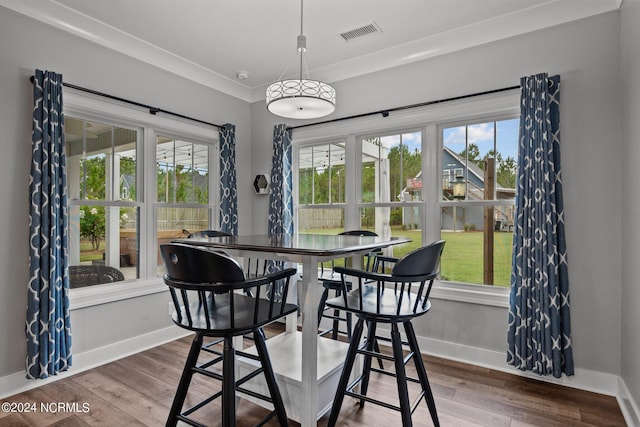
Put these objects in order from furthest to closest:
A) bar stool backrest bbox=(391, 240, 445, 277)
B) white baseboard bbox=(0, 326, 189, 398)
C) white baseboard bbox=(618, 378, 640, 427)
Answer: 1. white baseboard bbox=(0, 326, 189, 398)
2. white baseboard bbox=(618, 378, 640, 427)
3. bar stool backrest bbox=(391, 240, 445, 277)

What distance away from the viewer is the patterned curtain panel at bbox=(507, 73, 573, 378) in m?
2.45

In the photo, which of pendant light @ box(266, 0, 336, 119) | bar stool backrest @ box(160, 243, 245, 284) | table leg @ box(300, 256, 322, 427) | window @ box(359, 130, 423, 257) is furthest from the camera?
window @ box(359, 130, 423, 257)

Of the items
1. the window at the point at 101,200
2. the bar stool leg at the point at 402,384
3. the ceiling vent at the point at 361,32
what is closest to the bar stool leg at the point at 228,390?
the bar stool leg at the point at 402,384

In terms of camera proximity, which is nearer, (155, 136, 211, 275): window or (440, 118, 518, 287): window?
(440, 118, 518, 287): window

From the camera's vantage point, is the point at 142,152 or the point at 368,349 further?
the point at 142,152

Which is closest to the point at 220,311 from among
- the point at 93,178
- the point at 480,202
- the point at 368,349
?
the point at 368,349

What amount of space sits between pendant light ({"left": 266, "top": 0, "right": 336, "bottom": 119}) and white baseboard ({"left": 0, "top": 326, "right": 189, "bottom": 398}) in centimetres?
230

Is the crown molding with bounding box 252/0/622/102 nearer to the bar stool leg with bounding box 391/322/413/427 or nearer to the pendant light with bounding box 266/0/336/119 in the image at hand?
the pendant light with bounding box 266/0/336/119

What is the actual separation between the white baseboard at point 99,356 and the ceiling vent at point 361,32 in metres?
3.08

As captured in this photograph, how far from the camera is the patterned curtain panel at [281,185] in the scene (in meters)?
3.89

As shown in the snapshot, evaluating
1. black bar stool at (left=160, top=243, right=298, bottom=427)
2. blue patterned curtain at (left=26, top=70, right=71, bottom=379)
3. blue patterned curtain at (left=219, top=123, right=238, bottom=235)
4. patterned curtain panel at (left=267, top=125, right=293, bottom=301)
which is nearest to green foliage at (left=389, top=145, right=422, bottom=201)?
patterned curtain panel at (left=267, top=125, right=293, bottom=301)

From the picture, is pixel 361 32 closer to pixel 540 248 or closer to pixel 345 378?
pixel 540 248

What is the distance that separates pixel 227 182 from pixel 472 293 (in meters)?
2.65

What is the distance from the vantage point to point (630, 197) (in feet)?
7.02
